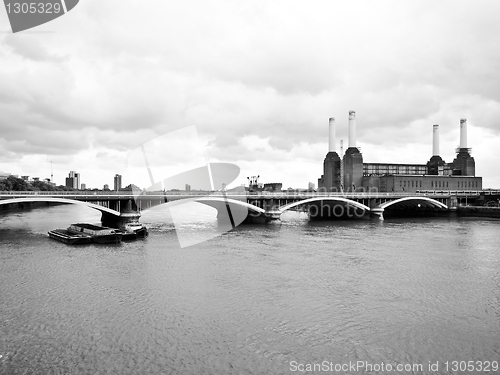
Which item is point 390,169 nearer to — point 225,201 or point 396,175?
point 396,175

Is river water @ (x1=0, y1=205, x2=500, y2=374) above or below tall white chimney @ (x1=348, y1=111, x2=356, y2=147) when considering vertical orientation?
below

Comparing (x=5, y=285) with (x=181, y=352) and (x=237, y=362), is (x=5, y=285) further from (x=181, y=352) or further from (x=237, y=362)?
(x=237, y=362)

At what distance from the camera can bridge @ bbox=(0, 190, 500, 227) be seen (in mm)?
50812

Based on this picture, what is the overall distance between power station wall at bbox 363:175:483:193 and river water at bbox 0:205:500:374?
2547 inches

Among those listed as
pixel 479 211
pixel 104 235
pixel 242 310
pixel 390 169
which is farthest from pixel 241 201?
pixel 390 169

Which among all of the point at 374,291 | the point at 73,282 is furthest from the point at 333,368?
the point at 73,282

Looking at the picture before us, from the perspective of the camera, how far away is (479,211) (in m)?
83.8

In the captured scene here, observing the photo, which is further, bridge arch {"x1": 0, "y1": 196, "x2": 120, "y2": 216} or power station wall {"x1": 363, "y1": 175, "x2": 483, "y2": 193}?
power station wall {"x1": 363, "y1": 175, "x2": 483, "y2": 193}

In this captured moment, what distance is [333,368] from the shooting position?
1438cm

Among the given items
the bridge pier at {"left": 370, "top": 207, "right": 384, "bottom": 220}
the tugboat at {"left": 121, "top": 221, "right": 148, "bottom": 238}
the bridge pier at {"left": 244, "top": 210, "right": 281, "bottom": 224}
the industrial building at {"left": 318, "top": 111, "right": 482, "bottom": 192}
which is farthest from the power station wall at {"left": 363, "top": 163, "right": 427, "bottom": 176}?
the tugboat at {"left": 121, "top": 221, "right": 148, "bottom": 238}

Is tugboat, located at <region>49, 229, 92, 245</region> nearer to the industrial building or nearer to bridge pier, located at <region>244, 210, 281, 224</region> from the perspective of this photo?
bridge pier, located at <region>244, 210, 281, 224</region>

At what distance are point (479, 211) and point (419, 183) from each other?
2022 cm

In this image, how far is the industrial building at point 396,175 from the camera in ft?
332

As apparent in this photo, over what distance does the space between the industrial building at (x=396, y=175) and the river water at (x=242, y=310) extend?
66.4 m
